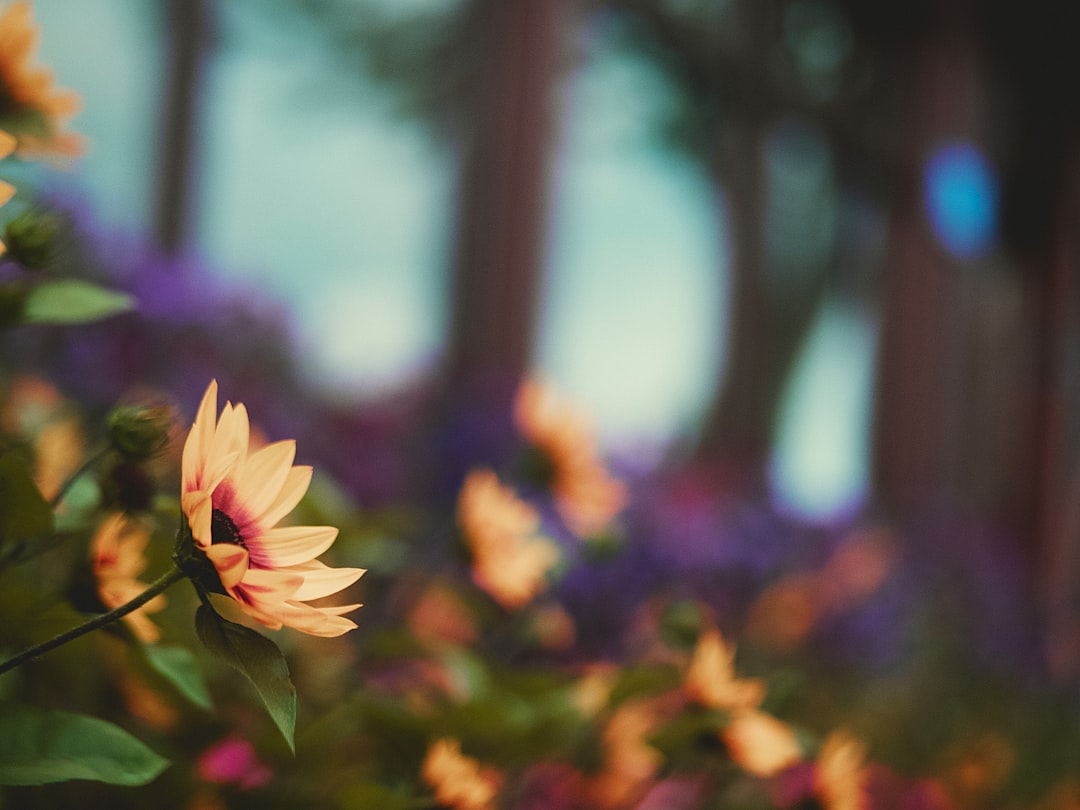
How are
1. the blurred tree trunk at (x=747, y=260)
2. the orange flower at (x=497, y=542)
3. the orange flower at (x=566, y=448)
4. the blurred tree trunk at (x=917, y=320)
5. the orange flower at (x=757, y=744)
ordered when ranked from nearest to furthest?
the orange flower at (x=757, y=744) → the orange flower at (x=497, y=542) → the orange flower at (x=566, y=448) → the blurred tree trunk at (x=747, y=260) → the blurred tree trunk at (x=917, y=320)

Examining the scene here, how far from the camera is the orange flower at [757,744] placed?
44 centimetres

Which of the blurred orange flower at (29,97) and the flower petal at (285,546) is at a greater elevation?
the blurred orange flower at (29,97)

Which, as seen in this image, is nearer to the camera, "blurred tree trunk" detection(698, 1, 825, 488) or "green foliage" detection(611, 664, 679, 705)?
"green foliage" detection(611, 664, 679, 705)

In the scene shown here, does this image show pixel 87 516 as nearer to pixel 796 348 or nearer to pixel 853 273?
pixel 796 348

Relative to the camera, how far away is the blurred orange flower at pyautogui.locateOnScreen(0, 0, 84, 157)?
0.37 metres

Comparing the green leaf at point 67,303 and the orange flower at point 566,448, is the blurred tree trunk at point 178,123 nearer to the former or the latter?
the orange flower at point 566,448

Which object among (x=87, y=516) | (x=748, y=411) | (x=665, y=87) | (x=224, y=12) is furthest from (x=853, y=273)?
(x=87, y=516)

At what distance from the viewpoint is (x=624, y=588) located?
1038 millimetres

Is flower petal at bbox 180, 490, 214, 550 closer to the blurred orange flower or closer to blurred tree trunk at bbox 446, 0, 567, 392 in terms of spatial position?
the blurred orange flower

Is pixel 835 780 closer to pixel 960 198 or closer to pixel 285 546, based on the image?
pixel 285 546

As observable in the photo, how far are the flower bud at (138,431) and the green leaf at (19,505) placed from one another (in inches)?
1.0

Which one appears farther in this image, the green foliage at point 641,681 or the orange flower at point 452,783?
the green foliage at point 641,681

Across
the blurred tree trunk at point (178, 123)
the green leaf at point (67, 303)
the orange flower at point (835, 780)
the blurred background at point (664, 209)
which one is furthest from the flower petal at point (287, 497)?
the blurred tree trunk at point (178, 123)

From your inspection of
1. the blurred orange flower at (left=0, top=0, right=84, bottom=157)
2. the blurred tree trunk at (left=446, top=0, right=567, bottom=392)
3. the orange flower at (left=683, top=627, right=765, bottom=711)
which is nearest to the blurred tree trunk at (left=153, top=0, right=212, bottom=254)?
the blurred tree trunk at (left=446, top=0, right=567, bottom=392)
